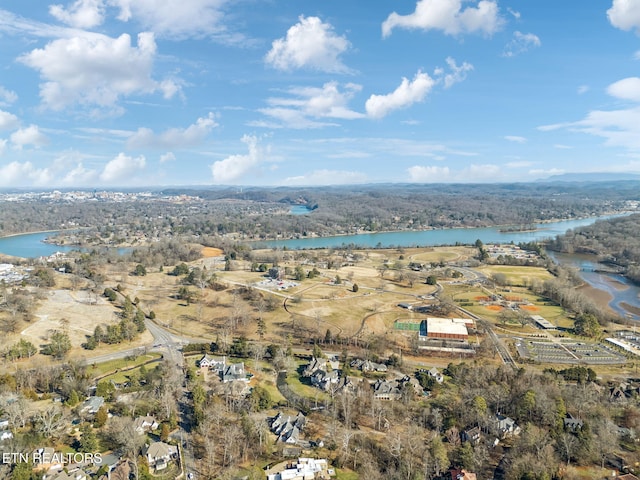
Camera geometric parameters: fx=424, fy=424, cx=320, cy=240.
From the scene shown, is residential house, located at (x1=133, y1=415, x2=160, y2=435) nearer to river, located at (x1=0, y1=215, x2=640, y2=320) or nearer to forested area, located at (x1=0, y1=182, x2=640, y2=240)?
river, located at (x1=0, y1=215, x2=640, y2=320)

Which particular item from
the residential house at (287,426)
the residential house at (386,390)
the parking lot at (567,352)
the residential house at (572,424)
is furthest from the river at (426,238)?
the residential house at (572,424)

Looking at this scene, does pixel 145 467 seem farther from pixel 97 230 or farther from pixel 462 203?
pixel 462 203

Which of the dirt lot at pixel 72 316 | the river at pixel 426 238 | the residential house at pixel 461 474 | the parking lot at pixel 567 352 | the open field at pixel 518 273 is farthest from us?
the river at pixel 426 238

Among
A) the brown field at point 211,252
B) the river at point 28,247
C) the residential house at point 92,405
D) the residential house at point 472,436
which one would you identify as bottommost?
the residential house at point 472,436

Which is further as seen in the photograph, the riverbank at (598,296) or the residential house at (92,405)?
the riverbank at (598,296)

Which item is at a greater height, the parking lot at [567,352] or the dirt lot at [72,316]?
the dirt lot at [72,316]

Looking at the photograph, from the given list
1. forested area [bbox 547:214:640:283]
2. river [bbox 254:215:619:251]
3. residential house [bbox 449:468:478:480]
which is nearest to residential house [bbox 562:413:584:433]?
residential house [bbox 449:468:478:480]

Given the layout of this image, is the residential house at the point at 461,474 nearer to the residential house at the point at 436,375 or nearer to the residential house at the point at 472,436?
the residential house at the point at 472,436
